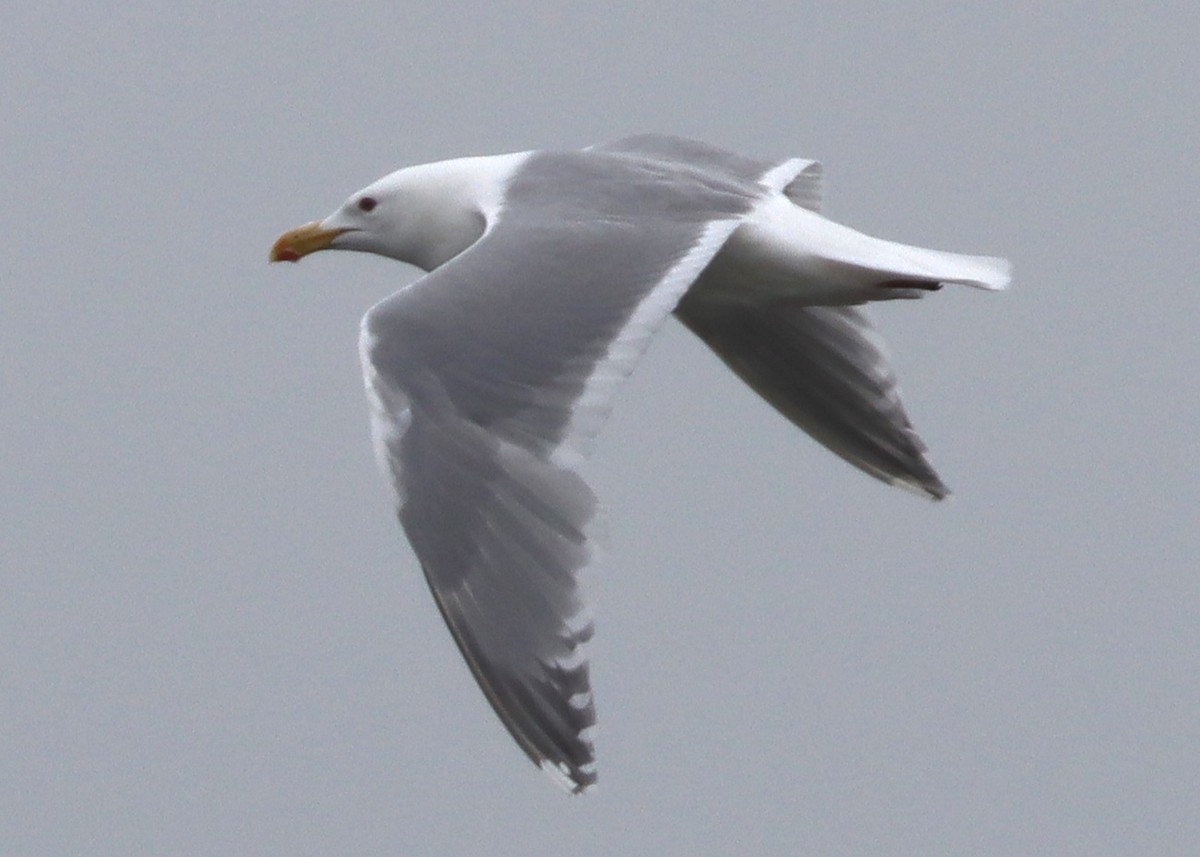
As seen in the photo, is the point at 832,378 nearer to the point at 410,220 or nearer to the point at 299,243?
the point at 410,220

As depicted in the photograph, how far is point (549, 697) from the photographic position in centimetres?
648

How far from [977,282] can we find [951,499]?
4.46 ft

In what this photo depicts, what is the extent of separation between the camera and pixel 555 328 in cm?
696

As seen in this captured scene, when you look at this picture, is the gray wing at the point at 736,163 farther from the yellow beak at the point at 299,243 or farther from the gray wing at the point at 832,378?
the yellow beak at the point at 299,243

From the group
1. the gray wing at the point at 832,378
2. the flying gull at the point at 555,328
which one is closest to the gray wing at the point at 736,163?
the flying gull at the point at 555,328

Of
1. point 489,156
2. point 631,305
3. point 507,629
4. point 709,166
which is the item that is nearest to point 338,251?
point 489,156

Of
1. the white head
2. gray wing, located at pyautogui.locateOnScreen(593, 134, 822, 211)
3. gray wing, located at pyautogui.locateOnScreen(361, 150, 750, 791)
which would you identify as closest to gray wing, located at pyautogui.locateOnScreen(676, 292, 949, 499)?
gray wing, located at pyautogui.locateOnScreen(593, 134, 822, 211)

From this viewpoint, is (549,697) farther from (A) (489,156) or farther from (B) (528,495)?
(A) (489,156)

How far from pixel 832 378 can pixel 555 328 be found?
6.22ft

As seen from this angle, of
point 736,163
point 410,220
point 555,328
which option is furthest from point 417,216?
point 555,328

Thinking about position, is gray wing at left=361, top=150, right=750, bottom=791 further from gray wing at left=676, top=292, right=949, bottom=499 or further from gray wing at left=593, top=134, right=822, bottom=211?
gray wing at left=676, top=292, right=949, bottom=499

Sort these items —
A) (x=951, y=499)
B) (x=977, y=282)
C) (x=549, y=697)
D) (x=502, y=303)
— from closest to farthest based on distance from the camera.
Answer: (x=549, y=697) → (x=502, y=303) → (x=977, y=282) → (x=951, y=499)

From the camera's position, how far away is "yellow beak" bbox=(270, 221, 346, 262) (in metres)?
8.47

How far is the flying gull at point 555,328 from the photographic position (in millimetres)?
6551
